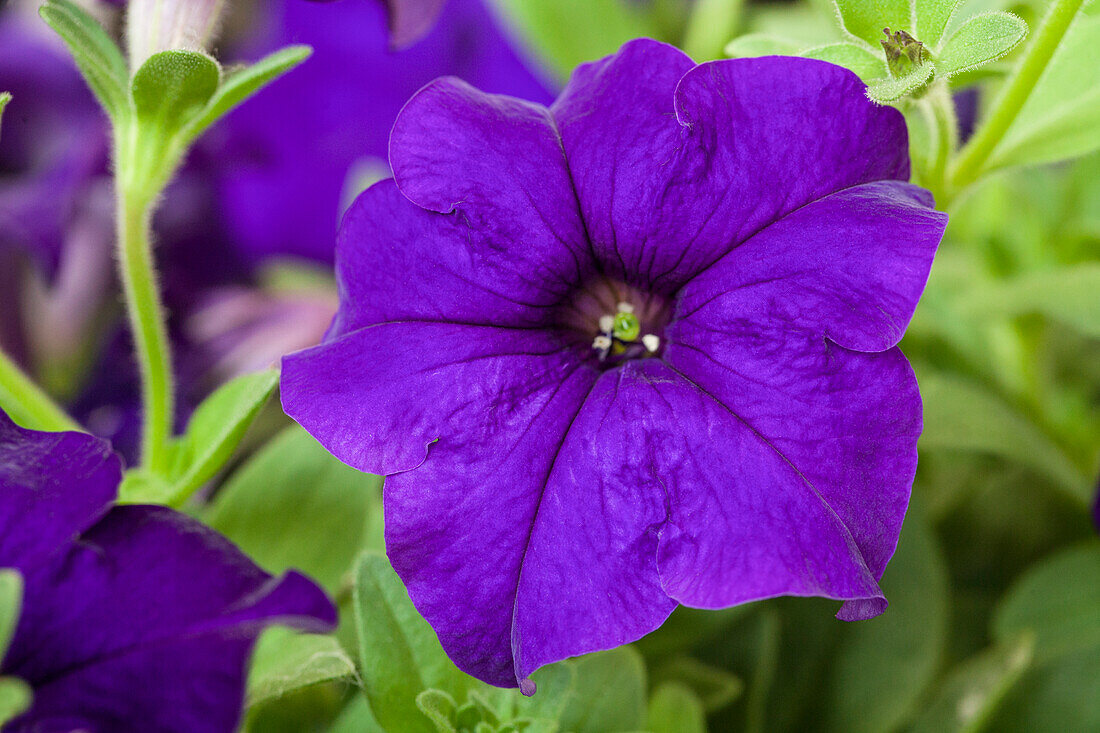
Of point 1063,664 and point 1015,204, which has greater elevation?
point 1015,204

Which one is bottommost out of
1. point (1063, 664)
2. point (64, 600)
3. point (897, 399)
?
point (1063, 664)

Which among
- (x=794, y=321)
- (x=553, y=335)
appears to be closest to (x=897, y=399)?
(x=794, y=321)

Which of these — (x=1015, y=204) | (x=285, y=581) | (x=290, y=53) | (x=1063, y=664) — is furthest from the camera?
(x=1015, y=204)

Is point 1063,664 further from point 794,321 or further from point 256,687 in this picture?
point 256,687

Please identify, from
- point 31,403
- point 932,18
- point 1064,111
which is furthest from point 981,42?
point 31,403

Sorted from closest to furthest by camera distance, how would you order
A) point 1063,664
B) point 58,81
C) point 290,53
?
point 290,53, point 1063,664, point 58,81

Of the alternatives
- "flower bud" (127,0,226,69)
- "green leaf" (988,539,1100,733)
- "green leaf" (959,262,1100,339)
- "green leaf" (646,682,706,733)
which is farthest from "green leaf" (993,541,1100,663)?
"flower bud" (127,0,226,69)

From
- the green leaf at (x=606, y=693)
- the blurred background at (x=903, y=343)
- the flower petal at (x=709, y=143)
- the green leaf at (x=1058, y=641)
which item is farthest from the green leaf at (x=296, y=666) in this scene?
the green leaf at (x=1058, y=641)

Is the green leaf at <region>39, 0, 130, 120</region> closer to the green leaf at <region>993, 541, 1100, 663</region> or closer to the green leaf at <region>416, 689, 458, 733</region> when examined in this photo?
the green leaf at <region>416, 689, 458, 733</region>
